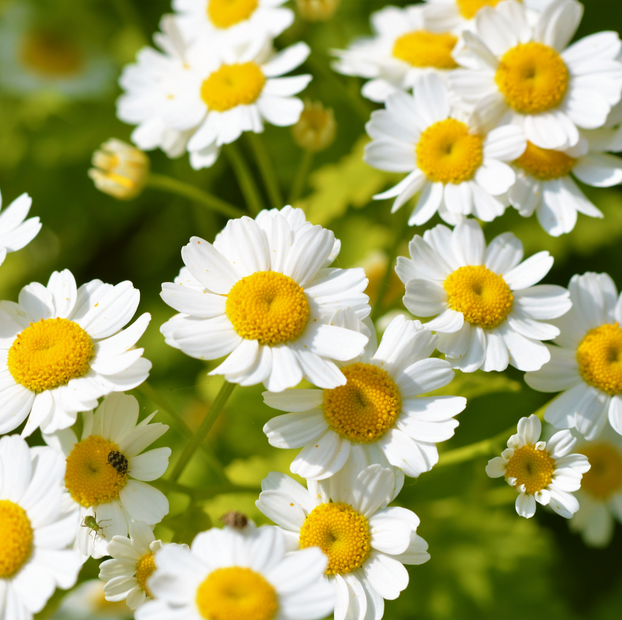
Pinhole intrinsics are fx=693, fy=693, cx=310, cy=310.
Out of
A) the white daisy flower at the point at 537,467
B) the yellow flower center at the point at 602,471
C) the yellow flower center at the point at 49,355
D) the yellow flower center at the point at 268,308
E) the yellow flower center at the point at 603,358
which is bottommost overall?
the yellow flower center at the point at 602,471

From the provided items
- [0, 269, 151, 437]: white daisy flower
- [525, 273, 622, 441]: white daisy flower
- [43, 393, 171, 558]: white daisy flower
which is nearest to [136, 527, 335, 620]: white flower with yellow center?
[43, 393, 171, 558]: white daisy flower

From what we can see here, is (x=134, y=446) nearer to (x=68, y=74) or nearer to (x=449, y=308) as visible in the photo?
(x=449, y=308)

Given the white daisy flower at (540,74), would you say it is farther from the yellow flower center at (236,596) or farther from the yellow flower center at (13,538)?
the yellow flower center at (13,538)

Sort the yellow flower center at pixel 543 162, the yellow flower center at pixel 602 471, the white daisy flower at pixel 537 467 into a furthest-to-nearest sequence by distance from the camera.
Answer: the yellow flower center at pixel 602 471 → the yellow flower center at pixel 543 162 → the white daisy flower at pixel 537 467

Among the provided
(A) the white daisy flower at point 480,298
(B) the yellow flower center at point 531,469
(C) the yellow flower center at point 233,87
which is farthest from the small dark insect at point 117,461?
(C) the yellow flower center at point 233,87

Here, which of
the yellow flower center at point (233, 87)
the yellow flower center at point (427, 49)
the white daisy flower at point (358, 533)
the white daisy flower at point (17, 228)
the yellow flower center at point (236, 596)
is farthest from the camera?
the yellow flower center at point (427, 49)

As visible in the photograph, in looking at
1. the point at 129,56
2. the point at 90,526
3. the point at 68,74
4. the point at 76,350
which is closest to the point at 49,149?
the point at 129,56

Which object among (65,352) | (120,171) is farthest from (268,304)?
(120,171)

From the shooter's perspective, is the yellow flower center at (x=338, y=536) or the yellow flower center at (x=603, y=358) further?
the yellow flower center at (x=603, y=358)
